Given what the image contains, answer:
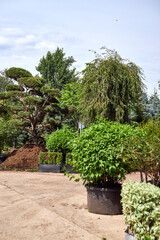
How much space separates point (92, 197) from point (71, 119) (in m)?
13.9

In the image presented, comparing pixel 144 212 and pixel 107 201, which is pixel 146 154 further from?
pixel 144 212

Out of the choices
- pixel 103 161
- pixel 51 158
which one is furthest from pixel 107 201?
pixel 51 158

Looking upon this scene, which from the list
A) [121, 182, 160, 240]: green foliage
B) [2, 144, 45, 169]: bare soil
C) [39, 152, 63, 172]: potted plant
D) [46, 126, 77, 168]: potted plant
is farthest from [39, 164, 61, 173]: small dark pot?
[121, 182, 160, 240]: green foliage

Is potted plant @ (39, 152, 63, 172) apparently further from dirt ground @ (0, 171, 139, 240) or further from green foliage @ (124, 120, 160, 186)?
green foliage @ (124, 120, 160, 186)

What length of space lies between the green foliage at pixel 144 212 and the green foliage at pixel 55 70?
76.4 ft

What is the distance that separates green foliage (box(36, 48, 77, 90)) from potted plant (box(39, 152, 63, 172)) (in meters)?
16.3

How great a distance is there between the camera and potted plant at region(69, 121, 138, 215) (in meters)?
3.80

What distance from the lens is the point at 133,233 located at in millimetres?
2600

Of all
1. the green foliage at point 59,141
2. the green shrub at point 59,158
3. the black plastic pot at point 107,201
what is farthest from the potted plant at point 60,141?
the black plastic pot at point 107,201

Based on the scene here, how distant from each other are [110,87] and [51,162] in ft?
14.1

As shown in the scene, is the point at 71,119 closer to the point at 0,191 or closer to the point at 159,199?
the point at 0,191

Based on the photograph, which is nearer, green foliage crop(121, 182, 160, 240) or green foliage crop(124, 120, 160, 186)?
green foliage crop(121, 182, 160, 240)

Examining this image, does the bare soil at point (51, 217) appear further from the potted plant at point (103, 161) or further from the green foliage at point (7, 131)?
the green foliage at point (7, 131)

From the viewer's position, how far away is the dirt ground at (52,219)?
3.16 meters
